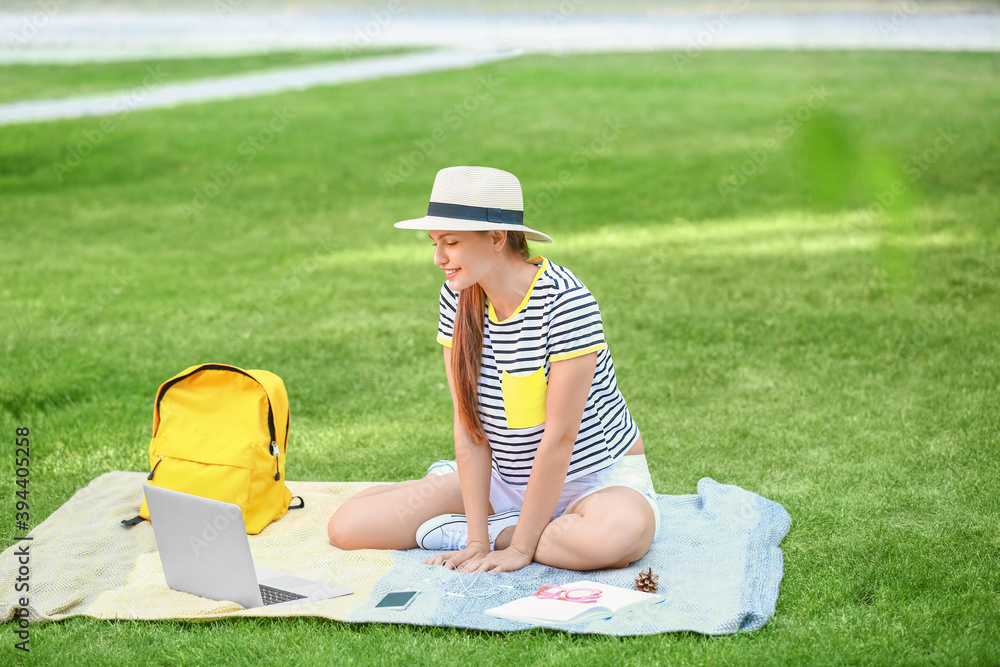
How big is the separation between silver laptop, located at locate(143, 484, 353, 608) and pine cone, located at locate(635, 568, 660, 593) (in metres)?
0.87

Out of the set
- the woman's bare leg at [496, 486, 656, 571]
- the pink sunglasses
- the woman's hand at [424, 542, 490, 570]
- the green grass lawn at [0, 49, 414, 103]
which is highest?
the green grass lawn at [0, 49, 414, 103]

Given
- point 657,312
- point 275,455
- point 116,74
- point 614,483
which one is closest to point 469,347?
point 614,483

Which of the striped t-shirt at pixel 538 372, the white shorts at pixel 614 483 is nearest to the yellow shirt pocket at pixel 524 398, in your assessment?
the striped t-shirt at pixel 538 372

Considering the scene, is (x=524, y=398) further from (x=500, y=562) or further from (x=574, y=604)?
(x=574, y=604)

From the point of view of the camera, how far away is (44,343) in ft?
19.7

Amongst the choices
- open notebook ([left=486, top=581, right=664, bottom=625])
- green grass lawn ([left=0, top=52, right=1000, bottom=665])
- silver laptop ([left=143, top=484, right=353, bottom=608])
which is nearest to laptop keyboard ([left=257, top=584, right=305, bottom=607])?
silver laptop ([left=143, top=484, right=353, bottom=608])

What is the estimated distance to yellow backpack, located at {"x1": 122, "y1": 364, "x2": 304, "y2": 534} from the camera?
11.7 feet

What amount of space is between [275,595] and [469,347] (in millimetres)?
954

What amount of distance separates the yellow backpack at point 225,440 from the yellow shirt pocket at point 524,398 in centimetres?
101

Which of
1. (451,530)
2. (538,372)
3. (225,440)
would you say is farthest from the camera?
(225,440)

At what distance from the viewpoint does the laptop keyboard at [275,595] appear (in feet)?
9.82

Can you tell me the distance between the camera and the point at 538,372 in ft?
10.0

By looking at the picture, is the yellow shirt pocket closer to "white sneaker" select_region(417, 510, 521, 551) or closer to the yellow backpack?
"white sneaker" select_region(417, 510, 521, 551)

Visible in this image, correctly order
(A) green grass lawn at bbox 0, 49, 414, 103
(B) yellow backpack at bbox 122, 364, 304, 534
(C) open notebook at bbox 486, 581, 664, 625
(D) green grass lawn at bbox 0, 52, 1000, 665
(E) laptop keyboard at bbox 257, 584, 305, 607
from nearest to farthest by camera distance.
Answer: (D) green grass lawn at bbox 0, 52, 1000, 665 → (C) open notebook at bbox 486, 581, 664, 625 → (E) laptop keyboard at bbox 257, 584, 305, 607 → (B) yellow backpack at bbox 122, 364, 304, 534 → (A) green grass lawn at bbox 0, 49, 414, 103
